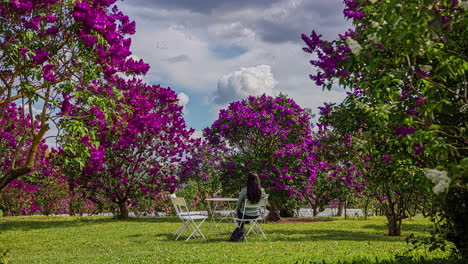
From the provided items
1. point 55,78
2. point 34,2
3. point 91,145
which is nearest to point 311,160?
point 91,145

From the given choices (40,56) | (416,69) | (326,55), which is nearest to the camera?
(416,69)

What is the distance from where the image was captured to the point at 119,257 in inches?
271

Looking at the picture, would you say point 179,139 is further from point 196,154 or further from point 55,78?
point 55,78

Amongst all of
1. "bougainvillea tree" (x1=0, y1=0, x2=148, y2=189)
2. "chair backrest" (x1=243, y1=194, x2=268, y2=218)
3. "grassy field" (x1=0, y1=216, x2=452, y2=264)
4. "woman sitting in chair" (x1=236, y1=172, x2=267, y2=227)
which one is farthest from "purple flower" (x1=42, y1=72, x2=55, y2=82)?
"chair backrest" (x1=243, y1=194, x2=268, y2=218)

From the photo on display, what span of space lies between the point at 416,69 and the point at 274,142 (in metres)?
11.3

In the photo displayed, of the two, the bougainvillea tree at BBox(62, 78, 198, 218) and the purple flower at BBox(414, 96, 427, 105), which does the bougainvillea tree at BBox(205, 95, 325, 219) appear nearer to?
the bougainvillea tree at BBox(62, 78, 198, 218)

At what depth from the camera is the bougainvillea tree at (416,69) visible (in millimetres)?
3291

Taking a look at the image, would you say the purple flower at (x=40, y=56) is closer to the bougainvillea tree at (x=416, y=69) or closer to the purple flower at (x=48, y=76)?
the purple flower at (x=48, y=76)

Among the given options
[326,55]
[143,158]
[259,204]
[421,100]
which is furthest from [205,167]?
[421,100]

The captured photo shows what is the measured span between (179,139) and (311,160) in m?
5.02

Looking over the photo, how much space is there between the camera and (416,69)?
157 inches

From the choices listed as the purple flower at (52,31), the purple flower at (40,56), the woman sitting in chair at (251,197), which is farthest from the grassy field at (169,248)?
the purple flower at (52,31)

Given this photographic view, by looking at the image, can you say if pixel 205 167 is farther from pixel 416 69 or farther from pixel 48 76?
pixel 416 69

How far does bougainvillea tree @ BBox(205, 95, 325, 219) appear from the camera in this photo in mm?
14680
